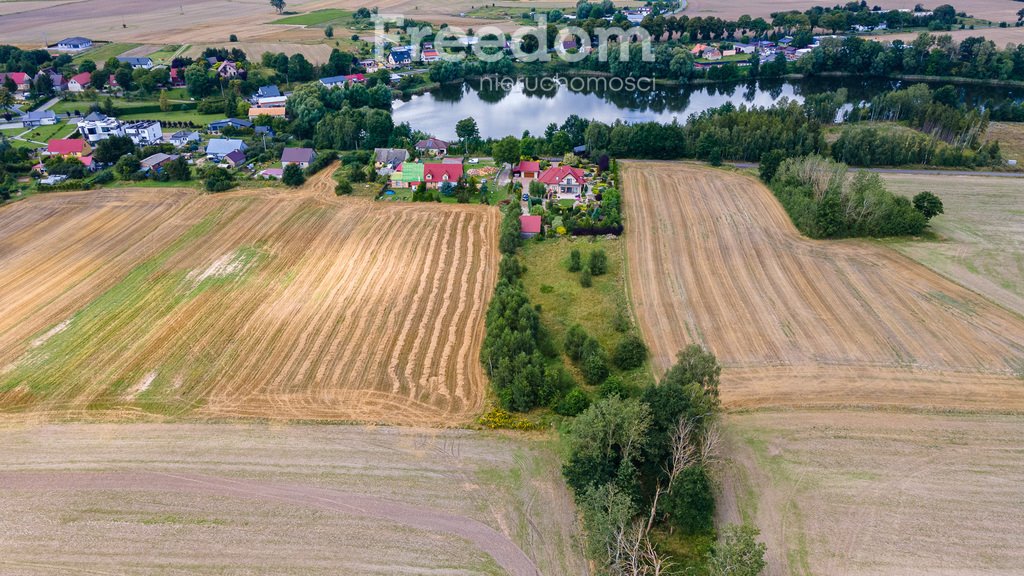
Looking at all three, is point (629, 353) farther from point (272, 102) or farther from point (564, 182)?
point (272, 102)

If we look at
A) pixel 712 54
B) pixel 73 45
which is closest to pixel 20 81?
pixel 73 45

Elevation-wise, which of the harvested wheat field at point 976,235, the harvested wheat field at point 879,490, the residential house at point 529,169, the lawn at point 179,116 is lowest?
the harvested wheat field at point 879,490

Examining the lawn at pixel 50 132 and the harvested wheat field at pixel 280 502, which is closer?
the harvested wheat field at pixel 280 502

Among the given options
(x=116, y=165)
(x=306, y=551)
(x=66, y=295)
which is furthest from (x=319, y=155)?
(x=306, y=551)

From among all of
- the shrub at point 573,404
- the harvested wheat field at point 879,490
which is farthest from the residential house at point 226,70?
the harvested wheat field at point 879,490

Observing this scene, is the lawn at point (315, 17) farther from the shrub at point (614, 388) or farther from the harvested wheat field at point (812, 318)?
the shrub at point (614, 388)

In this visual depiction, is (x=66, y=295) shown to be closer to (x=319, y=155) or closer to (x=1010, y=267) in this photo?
(x=319, y=155)
